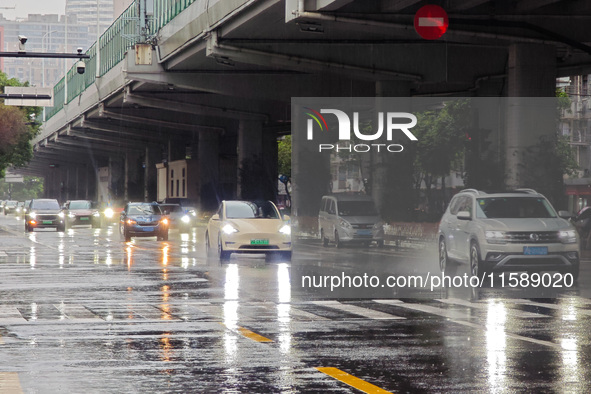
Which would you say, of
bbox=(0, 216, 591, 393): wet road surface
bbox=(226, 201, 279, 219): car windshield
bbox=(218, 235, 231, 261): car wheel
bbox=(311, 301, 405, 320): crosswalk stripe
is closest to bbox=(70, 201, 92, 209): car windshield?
bbox=(226, 201, 279, 219): car windshield

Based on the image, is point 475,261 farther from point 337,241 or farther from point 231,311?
point 337,241

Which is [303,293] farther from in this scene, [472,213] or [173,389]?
[173,389]

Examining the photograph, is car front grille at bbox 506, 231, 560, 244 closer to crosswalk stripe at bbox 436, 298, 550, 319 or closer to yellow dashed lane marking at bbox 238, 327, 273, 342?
crosswalk stripe at bbox 436, 298, 550, 319

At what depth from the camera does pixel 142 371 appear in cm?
955

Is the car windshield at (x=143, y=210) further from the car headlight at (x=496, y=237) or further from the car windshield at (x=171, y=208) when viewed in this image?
the car headlight at (x=496, y=237)

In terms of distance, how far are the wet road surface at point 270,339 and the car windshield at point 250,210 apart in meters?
6.45

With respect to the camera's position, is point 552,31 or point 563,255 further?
point 552,31

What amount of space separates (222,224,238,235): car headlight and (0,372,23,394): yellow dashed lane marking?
60.2 ft

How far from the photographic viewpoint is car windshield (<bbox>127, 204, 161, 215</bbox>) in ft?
142

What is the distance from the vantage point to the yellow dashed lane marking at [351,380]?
340 inches

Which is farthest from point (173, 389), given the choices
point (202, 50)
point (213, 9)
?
point (202, 50)

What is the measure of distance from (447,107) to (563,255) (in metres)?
13.4

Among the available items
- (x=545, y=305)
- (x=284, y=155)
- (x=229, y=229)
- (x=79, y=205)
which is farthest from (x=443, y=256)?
(x=284, y=155)

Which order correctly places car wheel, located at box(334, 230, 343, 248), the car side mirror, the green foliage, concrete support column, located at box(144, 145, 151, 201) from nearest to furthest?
the car side mirror
car wheel, located at box(334, 230, 343, 248)
concrete support column, located at box(144, 145, 151, 201)
the green foliage
